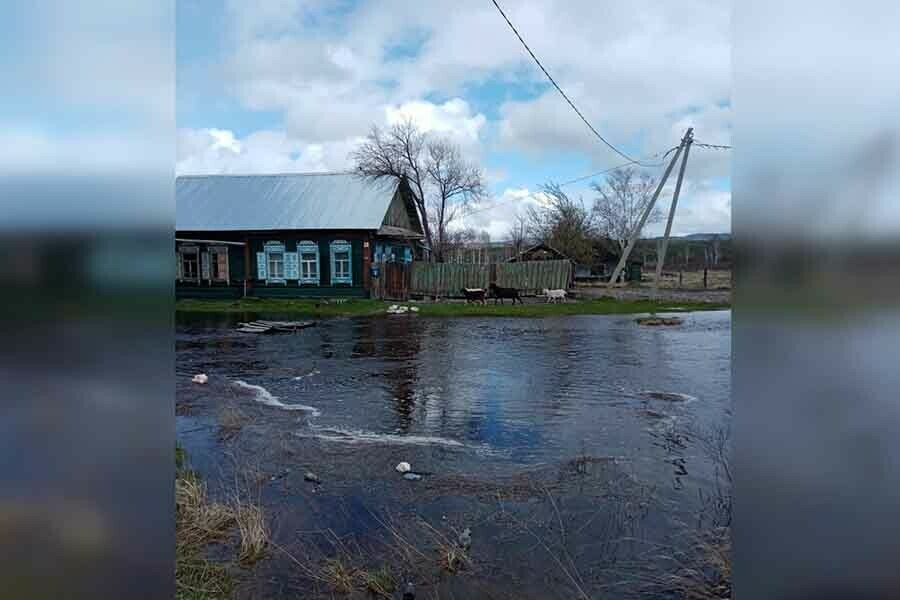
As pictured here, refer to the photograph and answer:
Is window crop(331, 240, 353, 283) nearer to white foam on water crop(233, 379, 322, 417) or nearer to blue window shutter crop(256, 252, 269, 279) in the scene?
blue window shutter crop(256, 252, 269, 279)

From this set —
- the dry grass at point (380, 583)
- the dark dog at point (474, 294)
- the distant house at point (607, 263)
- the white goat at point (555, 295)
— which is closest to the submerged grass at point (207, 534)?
the dry grass at point (380, 583)

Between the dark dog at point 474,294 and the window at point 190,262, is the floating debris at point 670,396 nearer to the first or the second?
the dark dog at point 474,294

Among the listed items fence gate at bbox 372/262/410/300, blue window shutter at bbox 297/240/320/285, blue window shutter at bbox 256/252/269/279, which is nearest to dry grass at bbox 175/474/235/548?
fence gate at bbox 372/262/410/300

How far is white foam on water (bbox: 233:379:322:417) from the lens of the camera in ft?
22.7

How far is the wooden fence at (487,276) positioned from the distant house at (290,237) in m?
1.79

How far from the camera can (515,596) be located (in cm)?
310

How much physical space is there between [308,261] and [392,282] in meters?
3.27

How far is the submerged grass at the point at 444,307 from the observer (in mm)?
18234

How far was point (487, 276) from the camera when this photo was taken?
23656 millimetres

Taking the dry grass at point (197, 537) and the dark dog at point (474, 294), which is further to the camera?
the dark dog at point (474, 294)

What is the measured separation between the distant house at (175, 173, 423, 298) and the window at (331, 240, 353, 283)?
0.12 ft

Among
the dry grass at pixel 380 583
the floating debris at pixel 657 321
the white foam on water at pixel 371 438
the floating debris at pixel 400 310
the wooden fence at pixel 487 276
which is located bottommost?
the dry grass at pixel 380 583
